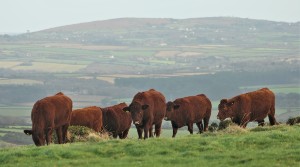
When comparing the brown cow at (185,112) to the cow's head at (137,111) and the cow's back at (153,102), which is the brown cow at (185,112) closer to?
the cow's back at (153,102)

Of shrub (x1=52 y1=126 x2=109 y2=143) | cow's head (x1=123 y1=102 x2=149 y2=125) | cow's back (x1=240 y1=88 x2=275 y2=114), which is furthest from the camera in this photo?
cow's back (x1=240 y1=88 x2=275 y2=114)

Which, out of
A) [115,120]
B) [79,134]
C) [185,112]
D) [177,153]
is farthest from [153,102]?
[177,153]

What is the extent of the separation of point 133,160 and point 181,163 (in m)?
1.44

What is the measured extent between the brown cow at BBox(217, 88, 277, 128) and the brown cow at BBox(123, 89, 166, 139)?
8.58 feet

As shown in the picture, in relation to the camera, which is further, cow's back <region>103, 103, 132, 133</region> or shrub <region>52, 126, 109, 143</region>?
cow's back <region>103, 103, 132, 133</region>

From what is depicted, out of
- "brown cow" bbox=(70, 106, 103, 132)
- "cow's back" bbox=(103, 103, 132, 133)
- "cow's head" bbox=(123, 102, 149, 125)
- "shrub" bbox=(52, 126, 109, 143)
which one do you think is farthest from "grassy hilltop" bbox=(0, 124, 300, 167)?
"cow's back" bbox=(103, 103, 132, 133)

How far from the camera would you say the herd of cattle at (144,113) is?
27.4 m

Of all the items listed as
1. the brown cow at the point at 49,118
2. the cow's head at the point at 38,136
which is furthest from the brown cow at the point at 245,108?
the cow's head at the point at 38,136

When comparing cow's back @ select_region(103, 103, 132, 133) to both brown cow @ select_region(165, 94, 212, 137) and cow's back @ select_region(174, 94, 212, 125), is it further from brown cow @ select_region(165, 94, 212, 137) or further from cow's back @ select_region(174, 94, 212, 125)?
cow's back @ select_region(174, 94, 212, 125)

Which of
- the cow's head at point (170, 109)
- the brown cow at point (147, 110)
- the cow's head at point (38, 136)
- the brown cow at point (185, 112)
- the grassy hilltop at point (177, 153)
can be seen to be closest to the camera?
the grassy hilltop at point (177, 153)

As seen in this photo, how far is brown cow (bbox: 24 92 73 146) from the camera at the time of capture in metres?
26.7

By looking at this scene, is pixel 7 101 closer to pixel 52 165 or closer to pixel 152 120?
pixel 152 120

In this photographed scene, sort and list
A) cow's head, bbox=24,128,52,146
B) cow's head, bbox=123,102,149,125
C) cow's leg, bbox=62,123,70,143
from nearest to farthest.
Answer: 1. cow's head, bbox=24,128,52,146
2. cow's leg, bbox=62,123,70,143
3. cow's head, bbox=123,102,149,125

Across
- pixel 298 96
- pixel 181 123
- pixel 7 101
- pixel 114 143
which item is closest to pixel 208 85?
pixel 298 96
